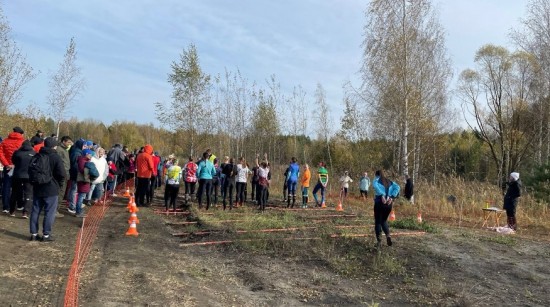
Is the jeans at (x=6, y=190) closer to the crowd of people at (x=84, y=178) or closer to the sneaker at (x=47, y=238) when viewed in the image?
the crowd of people at (x=84, y=178)

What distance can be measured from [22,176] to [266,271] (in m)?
5.58

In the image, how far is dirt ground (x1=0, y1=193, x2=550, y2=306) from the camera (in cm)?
607

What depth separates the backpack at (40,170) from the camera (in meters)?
7.81

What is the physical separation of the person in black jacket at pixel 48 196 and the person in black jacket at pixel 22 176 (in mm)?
1461

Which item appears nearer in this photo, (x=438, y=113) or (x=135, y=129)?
(x=438, y=113)

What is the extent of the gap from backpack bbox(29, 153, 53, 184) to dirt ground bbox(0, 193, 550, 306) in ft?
3.70

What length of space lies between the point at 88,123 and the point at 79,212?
57001 mm

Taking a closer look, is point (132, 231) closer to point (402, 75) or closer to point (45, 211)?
point (45, 211)

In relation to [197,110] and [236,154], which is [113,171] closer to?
[197,110]

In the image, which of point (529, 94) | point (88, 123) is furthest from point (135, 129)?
point (529, 94)

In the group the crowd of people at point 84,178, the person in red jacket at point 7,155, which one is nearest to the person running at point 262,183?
the crowd of people at point 84,178

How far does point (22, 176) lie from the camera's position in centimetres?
929

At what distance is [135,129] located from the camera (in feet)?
197

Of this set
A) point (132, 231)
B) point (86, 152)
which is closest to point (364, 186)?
point (86, 152)
